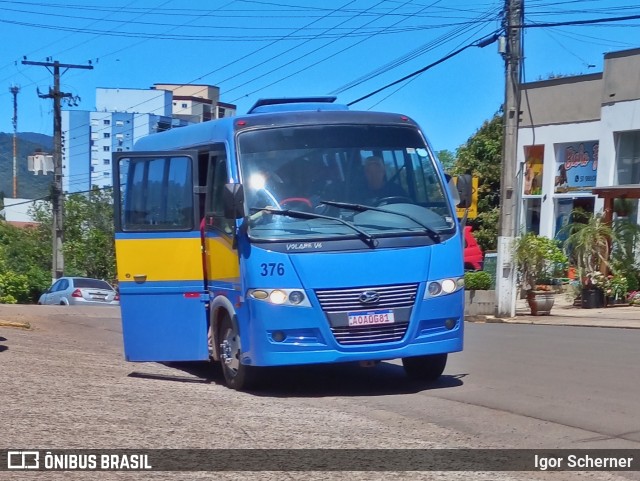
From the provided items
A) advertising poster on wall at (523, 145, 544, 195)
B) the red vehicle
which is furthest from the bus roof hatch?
advertising poster on wall at (523, 145, 544, 195)

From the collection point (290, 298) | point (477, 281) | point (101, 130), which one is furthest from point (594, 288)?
point (101, 130)

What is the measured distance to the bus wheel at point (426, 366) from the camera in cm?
1043

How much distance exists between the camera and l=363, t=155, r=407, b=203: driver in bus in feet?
32.9

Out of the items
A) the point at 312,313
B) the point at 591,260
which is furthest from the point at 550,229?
the point at 312,313

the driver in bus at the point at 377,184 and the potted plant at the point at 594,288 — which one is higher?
the driver in bus at the point at 377,184

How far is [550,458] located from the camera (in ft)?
22.3

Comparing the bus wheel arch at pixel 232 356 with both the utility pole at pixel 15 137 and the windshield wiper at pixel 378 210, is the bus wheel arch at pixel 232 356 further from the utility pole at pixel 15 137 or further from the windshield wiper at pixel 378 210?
the utility pole at pixel 15 137

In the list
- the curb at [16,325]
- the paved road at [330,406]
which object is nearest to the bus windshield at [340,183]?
the paved road at [330,406]

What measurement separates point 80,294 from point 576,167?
1602cm

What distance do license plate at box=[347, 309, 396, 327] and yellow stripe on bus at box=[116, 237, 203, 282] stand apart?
2355mm

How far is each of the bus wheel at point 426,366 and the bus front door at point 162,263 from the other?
2.28 metres

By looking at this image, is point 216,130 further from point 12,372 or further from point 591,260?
point 591,260

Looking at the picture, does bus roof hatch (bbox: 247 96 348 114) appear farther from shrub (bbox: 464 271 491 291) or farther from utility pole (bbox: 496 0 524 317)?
shrub (bbox: 464 271 491 291)

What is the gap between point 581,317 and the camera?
2098 cm
